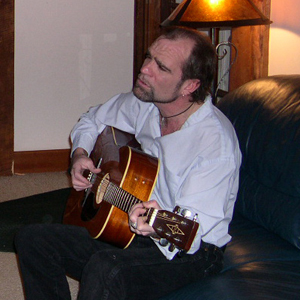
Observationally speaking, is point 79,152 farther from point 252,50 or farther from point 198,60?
point 252,50

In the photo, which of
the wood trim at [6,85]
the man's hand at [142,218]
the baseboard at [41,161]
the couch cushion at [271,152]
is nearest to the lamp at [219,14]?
the couch cushion at [271,152]

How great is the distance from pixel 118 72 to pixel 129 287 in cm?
265

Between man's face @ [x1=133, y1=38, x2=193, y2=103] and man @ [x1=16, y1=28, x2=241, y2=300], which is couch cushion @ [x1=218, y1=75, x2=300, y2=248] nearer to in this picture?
man @ [x1=16, y1=28, x2=241, y2=300]

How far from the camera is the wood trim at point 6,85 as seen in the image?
3.61 meters

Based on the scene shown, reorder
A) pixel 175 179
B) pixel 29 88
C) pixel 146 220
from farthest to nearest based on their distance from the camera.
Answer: pixel 29 88 < pixel 175 179 < pixel 146 220

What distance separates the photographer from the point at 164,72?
5.84ft

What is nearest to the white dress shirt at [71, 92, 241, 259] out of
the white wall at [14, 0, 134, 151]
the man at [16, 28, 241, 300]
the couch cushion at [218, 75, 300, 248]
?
the man at [16, 28, 241, 300]

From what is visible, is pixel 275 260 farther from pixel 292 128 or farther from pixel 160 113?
pixel 160 113

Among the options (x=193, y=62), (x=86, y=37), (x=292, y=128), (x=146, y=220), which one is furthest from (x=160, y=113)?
(x=86, y=37)

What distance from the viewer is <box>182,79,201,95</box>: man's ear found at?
179cm

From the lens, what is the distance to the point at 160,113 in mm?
1923

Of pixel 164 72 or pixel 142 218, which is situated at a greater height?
pixel 164 72

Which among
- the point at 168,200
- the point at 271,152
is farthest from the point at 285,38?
the point at 168,200

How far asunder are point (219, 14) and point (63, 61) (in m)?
1.59
